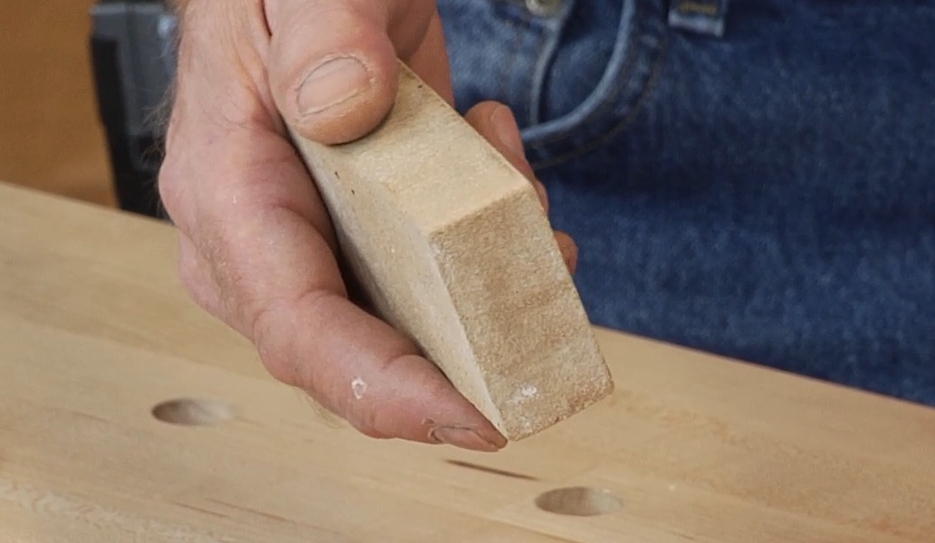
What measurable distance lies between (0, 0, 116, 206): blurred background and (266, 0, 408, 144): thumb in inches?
59.4

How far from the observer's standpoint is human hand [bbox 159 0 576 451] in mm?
444

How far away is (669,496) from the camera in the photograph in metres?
0.55

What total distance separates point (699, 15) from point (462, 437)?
0.42 meters

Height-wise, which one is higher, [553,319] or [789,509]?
→ [553,319]

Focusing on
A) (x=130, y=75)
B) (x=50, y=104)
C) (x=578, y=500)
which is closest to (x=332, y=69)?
(x=578, y=500)

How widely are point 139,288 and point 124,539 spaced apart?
0.26 m

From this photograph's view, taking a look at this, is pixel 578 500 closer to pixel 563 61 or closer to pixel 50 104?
pixel 563 61

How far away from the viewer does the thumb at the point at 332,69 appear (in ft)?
1.41

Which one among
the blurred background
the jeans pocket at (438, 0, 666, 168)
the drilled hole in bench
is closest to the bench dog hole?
the drilled hole in bench

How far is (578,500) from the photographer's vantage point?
559 mm

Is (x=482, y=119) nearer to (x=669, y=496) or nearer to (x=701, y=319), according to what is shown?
(x=669, y=496)


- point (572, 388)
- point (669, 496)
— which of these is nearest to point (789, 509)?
point (669, 496)

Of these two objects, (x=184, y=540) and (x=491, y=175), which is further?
(x=184, y=540)

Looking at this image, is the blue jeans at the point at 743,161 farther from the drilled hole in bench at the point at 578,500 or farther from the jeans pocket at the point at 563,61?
the drilled hole in bench at the point at 578,500
